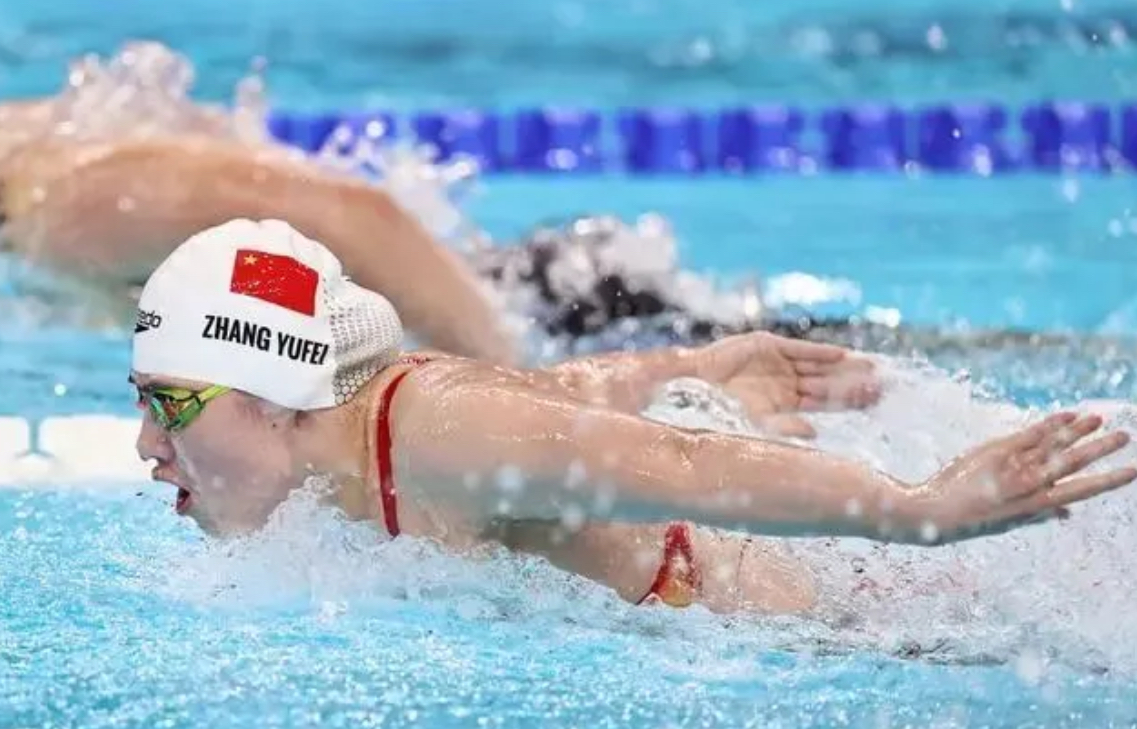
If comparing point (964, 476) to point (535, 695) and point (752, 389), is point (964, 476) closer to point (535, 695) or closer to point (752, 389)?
point (535, 695)

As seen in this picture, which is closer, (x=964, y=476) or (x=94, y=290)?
(x=964, y=476)

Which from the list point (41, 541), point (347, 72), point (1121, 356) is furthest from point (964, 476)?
point (347, 72)

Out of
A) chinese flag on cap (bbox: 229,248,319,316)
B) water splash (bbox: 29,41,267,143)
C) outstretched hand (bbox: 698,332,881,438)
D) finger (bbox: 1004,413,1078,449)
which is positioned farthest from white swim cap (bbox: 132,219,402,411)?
water splash (bbox: 29,41,267,143)

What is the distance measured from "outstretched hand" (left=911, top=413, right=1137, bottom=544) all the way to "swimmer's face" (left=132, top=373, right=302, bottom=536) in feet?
2.42

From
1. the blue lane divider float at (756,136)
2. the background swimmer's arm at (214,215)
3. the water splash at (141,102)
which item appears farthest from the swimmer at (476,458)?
the blue lane divider float at (756,136)

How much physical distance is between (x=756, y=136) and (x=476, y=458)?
144 inches

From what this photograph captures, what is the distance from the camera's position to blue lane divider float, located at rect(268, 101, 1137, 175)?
5879 millimetres

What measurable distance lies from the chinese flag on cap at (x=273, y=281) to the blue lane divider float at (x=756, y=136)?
3254 mm

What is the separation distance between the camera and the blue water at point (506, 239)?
8.12 feet

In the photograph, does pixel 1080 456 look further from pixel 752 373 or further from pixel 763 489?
pixel 752 373

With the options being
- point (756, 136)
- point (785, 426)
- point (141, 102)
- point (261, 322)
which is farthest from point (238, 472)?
point (756, 136)

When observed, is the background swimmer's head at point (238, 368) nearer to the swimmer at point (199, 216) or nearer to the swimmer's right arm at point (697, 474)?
the swimmer's right arm at point (697, 474)

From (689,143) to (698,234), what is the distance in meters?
0.45

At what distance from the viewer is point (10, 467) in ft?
12.0
